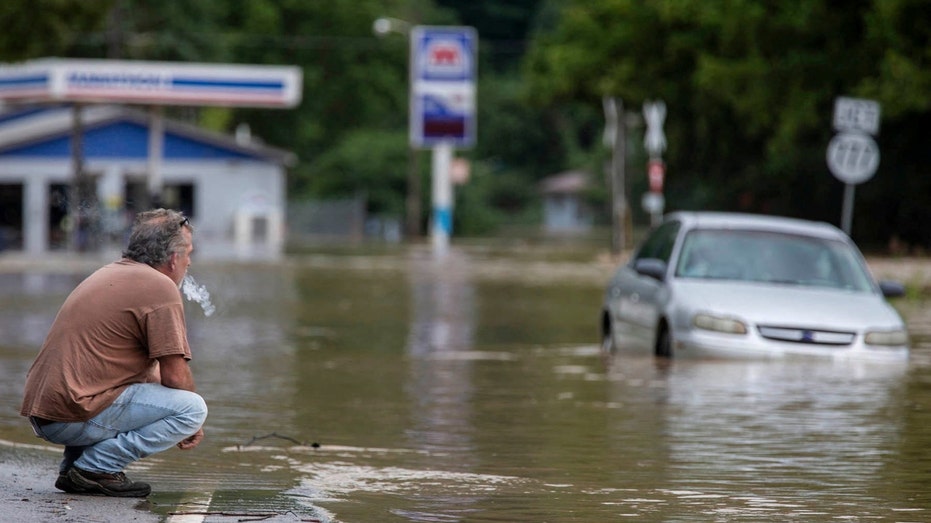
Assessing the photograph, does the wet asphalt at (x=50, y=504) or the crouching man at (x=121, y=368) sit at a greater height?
the crouching man at (x=121, y=368)

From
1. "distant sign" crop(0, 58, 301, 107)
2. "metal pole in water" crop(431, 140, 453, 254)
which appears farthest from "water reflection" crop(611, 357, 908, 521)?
"metal pole in water" crop(431, 140, 453, 254)

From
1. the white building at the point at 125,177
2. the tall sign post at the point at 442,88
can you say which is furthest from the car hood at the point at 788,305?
the tall sign post at the point at 442,88

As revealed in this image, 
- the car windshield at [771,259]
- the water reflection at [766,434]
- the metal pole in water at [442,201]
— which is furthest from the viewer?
the metal pole in water at [442,201]

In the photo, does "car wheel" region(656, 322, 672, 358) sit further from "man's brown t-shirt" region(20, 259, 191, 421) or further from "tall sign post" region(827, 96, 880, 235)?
"man's brown t-shirt" region(20, 259, 191, 421)

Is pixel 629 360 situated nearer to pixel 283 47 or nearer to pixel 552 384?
pixel 552 384

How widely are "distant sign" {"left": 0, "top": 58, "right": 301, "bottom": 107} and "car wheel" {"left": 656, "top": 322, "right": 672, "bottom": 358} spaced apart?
3720 cm

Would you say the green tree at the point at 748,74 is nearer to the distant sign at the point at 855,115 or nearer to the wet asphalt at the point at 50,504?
the distant sign at the point at 855,115

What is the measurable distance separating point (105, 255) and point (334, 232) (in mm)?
34177

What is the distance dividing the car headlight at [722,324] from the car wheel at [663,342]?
525 mm

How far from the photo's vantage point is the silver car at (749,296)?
1520 cm

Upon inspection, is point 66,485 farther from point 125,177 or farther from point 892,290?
point 125,177

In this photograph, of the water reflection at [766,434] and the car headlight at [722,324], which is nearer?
the water reflection at [766,434]

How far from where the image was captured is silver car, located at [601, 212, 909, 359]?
49.9ft

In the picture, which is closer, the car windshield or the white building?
the car windshield
